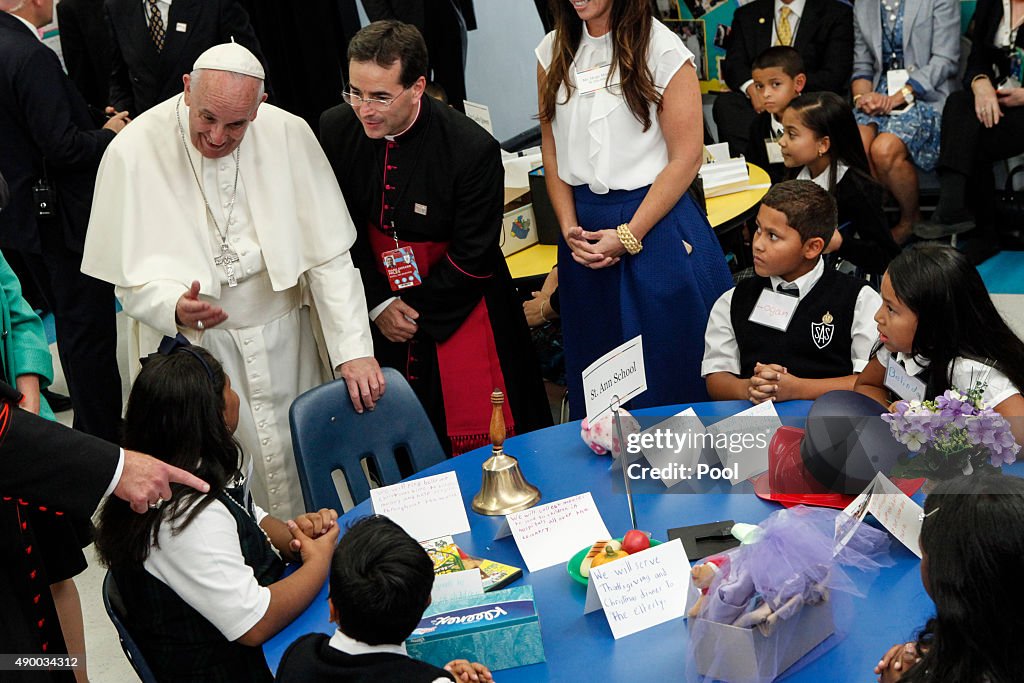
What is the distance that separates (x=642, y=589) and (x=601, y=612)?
10cm

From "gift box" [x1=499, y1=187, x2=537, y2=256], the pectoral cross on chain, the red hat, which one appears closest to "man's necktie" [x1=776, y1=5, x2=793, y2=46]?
"gift box" [x1=499, y1=187, x2=537, y2=256]

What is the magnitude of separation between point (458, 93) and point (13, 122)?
2.70 meters

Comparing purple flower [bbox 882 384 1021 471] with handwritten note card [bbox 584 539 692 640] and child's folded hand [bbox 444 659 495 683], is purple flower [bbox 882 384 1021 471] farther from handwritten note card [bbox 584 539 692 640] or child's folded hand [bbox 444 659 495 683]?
child's folded hand [bbox 444 659 495 683]

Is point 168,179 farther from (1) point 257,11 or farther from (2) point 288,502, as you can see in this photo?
(1) point 257,11

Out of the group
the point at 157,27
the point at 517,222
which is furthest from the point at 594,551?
the point at 157,27

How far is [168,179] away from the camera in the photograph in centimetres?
307

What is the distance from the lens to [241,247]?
312 cm

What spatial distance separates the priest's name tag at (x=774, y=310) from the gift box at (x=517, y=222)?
5.15 feet

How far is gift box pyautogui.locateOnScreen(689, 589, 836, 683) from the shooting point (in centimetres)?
172

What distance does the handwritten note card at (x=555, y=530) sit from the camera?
223 centimetres

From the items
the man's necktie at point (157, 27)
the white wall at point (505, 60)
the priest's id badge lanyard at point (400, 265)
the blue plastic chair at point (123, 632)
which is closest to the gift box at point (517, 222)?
the priest's id badge lanyard at point (400, 265)

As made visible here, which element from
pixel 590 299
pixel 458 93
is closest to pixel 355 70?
pixel 590 299

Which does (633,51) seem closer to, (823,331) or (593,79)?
Answer: (593,79)

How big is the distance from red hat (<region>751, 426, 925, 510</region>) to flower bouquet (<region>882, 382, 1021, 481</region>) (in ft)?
0.14
